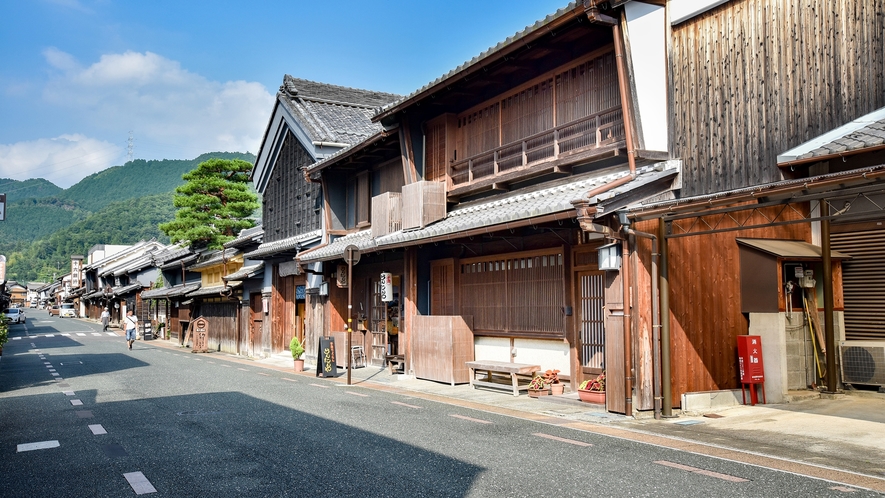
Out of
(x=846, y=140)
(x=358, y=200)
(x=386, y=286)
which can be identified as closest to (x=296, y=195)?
(x=358, y=200)

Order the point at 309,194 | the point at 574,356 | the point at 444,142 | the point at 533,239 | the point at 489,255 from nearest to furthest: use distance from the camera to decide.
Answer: the point at 574,356 < the point at 533,239 < the point at 489,255 < the point at 444,142 < the point at 309,194

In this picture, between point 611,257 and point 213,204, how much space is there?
131ft

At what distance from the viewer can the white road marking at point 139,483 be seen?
6852 mm

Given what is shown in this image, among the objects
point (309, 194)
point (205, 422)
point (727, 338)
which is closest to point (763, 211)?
point (727, 338)

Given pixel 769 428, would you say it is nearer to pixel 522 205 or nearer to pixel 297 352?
pixel 522 205

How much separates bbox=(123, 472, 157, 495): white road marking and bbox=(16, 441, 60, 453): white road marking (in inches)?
95.0

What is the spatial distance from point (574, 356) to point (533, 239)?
2832 millimetres

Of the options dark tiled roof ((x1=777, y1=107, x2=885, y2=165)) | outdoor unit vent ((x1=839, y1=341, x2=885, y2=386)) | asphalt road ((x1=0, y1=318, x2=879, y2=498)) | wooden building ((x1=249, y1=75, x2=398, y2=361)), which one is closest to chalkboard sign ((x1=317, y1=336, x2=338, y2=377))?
wooden building ((x1=249, y1=75, x2=398, y2=361))

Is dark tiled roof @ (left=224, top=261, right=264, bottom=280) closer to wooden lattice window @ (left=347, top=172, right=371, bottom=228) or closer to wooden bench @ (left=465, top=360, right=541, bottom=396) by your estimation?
wooden lattice window @ (left=347, top=172, right=371, bottom=228)

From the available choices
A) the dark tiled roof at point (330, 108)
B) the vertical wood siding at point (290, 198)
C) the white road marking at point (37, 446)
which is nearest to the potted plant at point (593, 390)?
the white road marking at point (37, 446)

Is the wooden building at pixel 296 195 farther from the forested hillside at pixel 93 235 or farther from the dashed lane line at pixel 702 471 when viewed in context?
the forested hillside at pixel 93 235

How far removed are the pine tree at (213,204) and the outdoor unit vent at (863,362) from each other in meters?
39.6

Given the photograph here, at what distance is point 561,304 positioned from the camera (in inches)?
566

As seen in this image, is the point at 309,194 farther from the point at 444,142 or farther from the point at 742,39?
the point at 742,39
